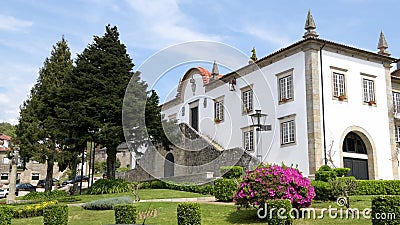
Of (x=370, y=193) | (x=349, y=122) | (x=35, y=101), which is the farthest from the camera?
(x=35, y=101)

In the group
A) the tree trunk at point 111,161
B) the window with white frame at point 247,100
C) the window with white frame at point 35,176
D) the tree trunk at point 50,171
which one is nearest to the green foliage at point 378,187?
the window with white frame at point 247,100

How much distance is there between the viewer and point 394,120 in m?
30.1

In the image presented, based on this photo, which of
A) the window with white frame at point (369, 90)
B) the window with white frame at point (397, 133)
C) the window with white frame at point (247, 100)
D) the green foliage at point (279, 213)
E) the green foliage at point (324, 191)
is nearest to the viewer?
the green foliage at point (279, 213)

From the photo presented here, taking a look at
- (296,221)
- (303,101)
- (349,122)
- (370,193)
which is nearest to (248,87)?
(303,101)

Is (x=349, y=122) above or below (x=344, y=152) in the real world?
above

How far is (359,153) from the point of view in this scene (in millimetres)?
27562

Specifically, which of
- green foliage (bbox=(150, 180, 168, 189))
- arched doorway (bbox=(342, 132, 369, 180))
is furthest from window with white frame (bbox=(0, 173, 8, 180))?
arched doorway (bbox=(342, 132, 369, 180))

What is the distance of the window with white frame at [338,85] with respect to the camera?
26.7 m

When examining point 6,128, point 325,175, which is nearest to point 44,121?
point 325,175

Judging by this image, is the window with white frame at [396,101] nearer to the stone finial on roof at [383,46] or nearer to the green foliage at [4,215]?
the stone finial on roof at [383,46]

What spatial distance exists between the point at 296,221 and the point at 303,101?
13591 millimetres

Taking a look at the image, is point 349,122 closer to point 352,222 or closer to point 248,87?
point 248,87

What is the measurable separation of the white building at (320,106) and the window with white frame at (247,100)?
2.7 inches

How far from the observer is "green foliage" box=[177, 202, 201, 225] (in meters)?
12.3
